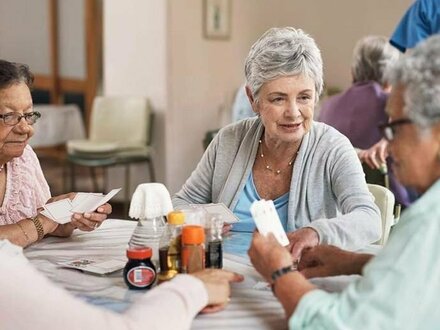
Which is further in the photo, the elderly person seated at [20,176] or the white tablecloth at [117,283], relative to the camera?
the elderly person seated at [20,176]

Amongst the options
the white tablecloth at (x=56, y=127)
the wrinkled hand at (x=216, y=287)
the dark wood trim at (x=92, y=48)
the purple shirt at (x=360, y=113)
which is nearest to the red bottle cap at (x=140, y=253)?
the wrinkled hand at (x=216, y=287)

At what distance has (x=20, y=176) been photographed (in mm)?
2150

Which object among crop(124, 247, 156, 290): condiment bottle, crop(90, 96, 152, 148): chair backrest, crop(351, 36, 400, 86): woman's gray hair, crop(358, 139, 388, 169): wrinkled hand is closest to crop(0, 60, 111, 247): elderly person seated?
crop(124, 247, 156, 290): condiment bottle

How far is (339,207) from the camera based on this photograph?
6.83ft

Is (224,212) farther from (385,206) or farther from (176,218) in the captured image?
(385,206)

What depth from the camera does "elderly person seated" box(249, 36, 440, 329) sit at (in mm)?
1156

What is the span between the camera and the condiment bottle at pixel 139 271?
153cm

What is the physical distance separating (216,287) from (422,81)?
62cm

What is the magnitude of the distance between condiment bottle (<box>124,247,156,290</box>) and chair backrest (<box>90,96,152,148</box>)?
166 inches

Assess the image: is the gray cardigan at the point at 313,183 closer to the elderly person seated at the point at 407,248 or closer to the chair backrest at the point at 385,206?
the chair backrest at the point at 385,206

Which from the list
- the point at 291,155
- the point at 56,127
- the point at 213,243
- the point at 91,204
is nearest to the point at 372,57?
the point at 291,155

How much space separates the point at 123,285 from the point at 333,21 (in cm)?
522

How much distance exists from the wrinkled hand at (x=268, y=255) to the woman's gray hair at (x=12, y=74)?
3.28 ft

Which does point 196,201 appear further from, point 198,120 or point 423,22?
point 198,120
